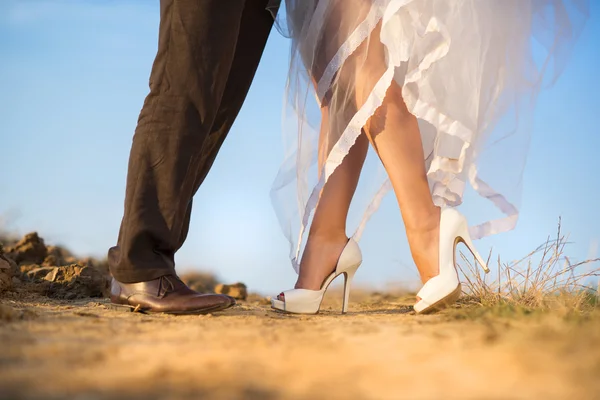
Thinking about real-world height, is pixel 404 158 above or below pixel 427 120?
below

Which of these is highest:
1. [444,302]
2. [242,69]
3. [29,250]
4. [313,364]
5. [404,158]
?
[242,69]

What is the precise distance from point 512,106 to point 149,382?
1.96m

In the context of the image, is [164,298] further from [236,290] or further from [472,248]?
[236,290]

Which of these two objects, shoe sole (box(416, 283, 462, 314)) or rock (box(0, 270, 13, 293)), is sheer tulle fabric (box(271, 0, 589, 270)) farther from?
rock (box(0, 270, 13, 293))

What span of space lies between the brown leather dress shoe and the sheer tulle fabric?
1.82 ft

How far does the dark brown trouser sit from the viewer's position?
6.21 ft

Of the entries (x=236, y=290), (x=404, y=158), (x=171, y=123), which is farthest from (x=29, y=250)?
(x=404, y=158)

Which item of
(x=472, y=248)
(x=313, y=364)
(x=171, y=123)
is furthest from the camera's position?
(x=472, y=248)

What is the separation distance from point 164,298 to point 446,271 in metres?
0.99

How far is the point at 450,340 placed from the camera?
1041 millimetres

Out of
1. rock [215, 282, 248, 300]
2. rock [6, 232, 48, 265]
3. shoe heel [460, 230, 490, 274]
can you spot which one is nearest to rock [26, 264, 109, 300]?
rock [6, 232, 48, 265]

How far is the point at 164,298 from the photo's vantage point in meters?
1.94

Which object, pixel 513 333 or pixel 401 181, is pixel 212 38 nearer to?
pixel 401 181

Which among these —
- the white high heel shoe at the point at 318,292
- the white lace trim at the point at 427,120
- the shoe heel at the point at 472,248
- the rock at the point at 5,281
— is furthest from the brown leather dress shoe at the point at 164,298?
the shoe heel at the point at 472,248
